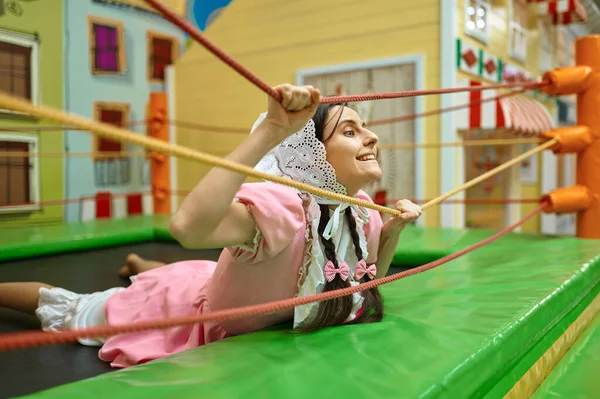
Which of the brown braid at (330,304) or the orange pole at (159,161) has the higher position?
the orange pole at (159,161)

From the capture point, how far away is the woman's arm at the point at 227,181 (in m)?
0.59

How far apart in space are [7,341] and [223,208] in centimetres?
27

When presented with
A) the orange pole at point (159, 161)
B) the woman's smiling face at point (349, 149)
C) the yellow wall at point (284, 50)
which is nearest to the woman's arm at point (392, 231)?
the woman's smiling face at point (349, 149)

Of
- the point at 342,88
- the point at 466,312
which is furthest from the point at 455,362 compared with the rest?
the point at 342,88

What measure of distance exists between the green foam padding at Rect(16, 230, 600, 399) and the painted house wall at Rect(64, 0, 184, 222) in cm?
228

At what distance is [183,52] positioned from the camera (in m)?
3.50

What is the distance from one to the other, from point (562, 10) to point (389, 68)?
148 cm

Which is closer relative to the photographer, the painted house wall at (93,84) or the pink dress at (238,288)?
the pink dress at (238,288)

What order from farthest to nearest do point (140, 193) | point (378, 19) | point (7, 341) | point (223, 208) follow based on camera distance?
point (140, 193) < point (378, 19) < point (223, 208) < point (7, 341)

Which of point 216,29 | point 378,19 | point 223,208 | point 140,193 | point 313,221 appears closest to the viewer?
point 223,208

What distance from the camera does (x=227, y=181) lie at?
0.60 metres

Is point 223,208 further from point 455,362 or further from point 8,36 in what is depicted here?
point 8,36

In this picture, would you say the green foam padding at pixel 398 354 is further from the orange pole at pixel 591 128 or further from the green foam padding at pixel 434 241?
the orange pole at pixel 591 128

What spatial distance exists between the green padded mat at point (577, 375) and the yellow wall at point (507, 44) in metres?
1.74
